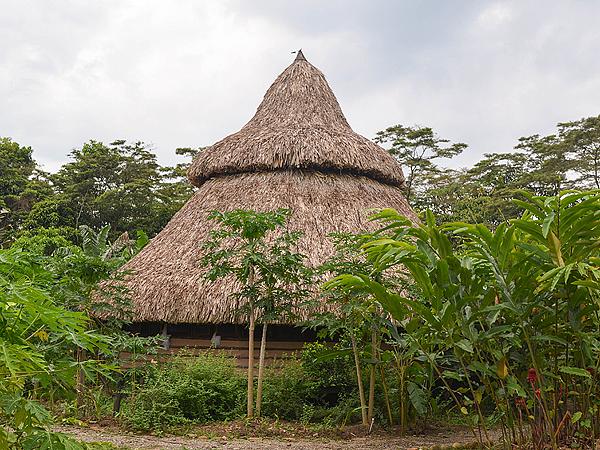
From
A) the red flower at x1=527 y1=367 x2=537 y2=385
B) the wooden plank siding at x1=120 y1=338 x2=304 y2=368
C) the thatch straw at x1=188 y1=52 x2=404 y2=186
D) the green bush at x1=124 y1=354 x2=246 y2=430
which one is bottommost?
the green bush at x1=124 y1=354 x2=246 y2=430

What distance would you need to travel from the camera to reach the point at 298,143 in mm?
9930

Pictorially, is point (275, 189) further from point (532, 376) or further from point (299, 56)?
point (532, 376)

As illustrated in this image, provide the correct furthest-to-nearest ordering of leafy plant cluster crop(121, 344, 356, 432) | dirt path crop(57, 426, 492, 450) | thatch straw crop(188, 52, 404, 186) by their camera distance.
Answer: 1. thatch straw crop(188, 52, 404, 186)
2. leafy plant cluster crop(121, 344, 356, 432)
3. dirt path crop(57, 426, 492, 450)

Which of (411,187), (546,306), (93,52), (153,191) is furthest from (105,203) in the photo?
(546,306)

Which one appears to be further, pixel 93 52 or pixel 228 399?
pixel 93 52

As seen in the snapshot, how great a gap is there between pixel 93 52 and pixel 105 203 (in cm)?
1231

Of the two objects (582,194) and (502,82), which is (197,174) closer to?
(502,82)

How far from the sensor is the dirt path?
4828 mm

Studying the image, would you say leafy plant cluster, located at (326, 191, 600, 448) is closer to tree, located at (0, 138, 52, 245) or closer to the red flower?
the red flower

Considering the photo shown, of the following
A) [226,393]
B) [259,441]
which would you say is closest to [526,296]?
[259,441]

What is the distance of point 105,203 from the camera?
68.7 feet

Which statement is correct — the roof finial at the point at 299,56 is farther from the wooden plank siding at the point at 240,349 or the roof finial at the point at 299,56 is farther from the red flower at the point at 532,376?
the red flower at the point at 532,376

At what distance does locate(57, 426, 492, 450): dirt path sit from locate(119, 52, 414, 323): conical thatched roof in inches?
100

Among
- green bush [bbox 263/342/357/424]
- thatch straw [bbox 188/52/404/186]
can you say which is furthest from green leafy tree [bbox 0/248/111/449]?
thatch straw [bbox 188/52/404/186]
